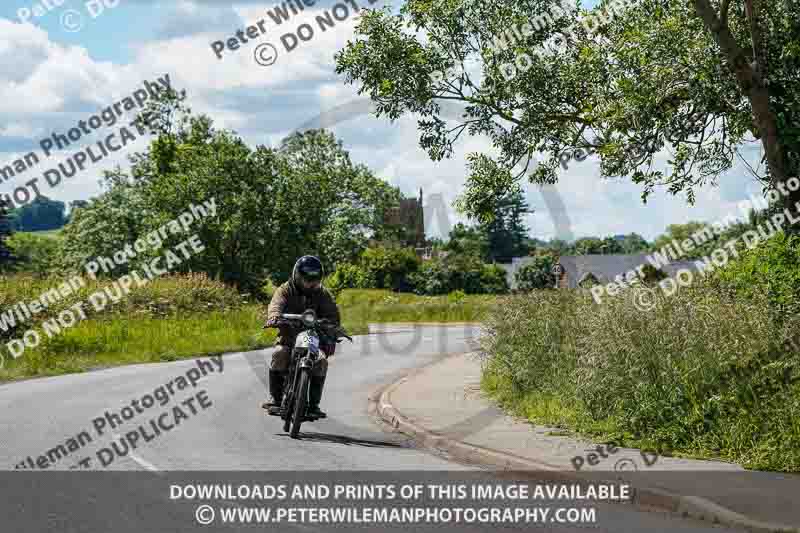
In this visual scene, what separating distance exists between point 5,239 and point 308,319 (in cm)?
8981

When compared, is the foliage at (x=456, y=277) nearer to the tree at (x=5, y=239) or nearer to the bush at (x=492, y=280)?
the bush at (x=492, y=280)

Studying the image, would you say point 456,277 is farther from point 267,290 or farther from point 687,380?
point 687,380

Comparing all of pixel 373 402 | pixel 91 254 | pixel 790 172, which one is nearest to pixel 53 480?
pixel 373 402

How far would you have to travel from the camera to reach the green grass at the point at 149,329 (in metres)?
23.2

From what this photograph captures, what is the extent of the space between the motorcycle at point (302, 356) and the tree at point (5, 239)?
83309 mm

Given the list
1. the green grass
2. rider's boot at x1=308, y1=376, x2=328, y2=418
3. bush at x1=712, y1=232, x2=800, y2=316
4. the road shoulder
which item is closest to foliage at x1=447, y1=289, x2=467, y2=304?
the green grass

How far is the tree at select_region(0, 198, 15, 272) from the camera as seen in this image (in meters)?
89.8

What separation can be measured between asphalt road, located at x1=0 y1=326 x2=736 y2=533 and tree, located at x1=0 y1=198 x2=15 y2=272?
75823 mm

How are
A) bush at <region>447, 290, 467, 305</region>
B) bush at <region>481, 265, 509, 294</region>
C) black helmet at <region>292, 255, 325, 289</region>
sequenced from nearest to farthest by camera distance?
black helmet at <region>292, 255, 325, 289</region>, bush at <region>447, 290, 467, 305</region>, bush at <region>481, 265, 509, 294</region>

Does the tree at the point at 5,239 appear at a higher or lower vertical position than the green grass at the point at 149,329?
higher

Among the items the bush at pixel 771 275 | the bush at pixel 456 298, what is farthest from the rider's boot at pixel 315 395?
the bush at pixel 456 298

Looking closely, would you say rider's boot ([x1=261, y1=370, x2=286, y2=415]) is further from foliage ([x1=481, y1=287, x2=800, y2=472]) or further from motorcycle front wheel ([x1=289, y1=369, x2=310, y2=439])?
foliage ([x1=481, y1=287, x2=800, y2=472])

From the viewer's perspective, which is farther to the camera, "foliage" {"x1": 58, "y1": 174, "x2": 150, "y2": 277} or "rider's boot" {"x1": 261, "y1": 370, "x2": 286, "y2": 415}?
"foliage" {"x1": 58, "y1": 174, "x2": 150, "y2": 277}

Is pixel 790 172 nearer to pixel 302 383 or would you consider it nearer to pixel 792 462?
pixel 792 462
